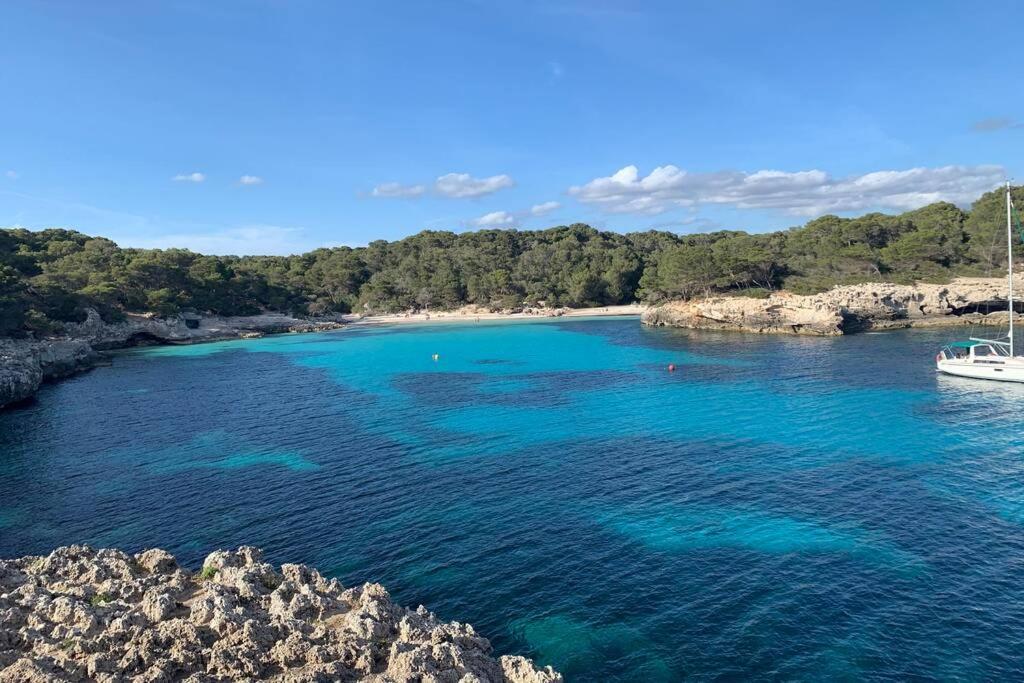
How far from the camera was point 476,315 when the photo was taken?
134 metres

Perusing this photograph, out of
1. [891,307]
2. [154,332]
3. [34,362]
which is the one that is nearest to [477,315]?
[154,332]

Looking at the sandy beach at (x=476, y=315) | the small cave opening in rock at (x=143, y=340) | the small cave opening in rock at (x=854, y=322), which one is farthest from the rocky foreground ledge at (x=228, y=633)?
the sandy beach at (x=476, y=315)

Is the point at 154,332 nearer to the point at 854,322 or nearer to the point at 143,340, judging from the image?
the point at 143,340

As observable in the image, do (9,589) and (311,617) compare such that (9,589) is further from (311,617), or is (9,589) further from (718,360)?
(718,360)

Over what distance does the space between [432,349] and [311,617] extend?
7049 centimetres

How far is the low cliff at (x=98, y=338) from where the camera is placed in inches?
2036

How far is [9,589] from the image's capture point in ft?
58.0

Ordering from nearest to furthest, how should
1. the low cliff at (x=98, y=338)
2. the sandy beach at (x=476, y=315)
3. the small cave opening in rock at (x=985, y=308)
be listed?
the low cliff at (x=98, y=338) → the small cave opening in rock at (x=985, y=308) → the sandy beach at (x=476, y=315)

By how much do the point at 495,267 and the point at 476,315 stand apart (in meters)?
15.8

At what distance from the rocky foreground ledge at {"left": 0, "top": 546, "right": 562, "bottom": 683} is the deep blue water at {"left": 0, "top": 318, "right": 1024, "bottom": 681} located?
9.83 feet

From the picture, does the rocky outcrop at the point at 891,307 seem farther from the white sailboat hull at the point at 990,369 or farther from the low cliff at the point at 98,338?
the low cliff at the point at 98,338

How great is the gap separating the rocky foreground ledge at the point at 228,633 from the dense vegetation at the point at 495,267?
62.3m

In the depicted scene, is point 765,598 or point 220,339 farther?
point 220,339

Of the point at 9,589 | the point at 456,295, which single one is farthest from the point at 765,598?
the point at 456,295
